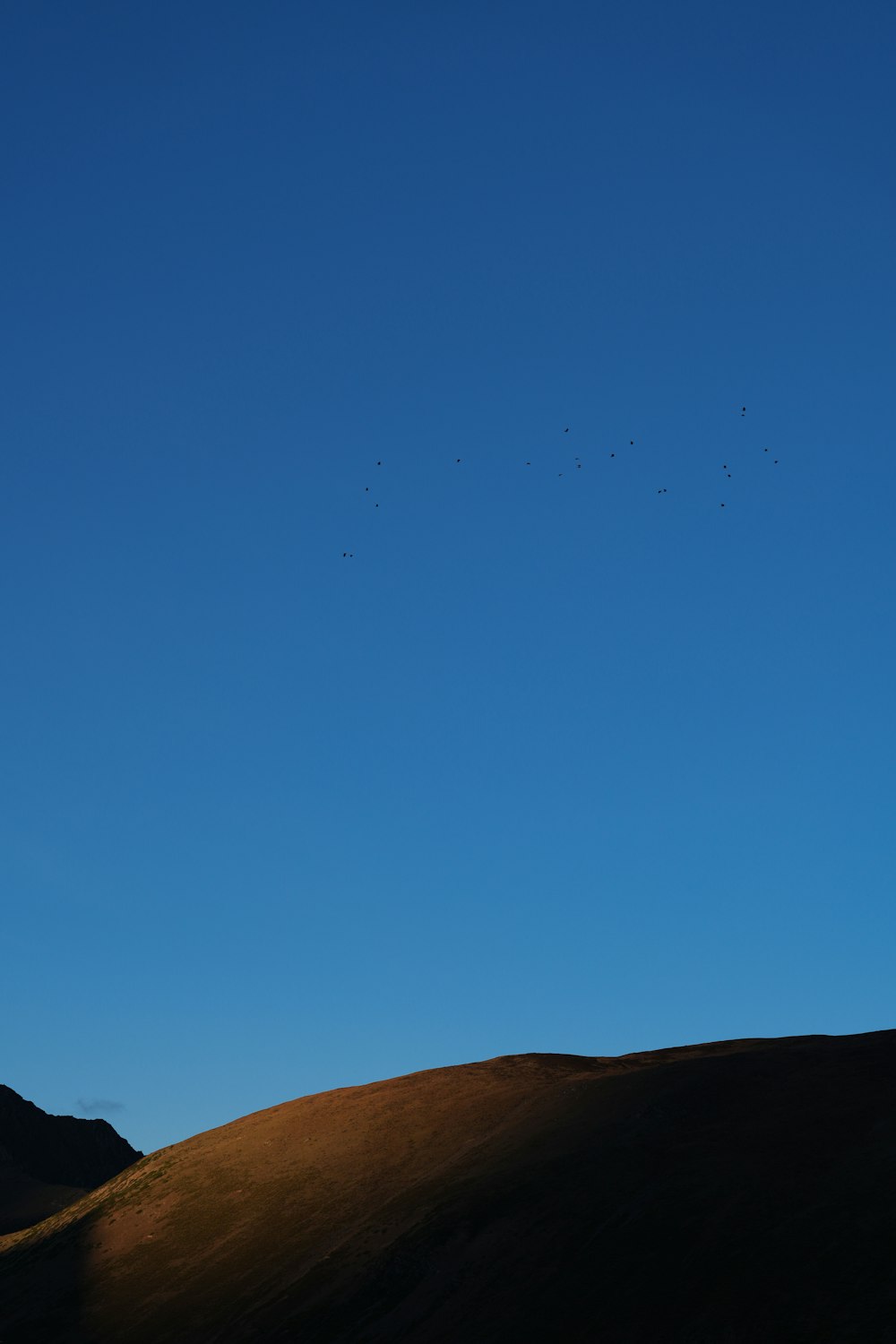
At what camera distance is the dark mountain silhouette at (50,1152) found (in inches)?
4306

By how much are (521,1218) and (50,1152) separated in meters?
101

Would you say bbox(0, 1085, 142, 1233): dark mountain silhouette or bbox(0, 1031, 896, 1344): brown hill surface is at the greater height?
bbox(0, 1085, 142, 1233): dark mountain silhouette

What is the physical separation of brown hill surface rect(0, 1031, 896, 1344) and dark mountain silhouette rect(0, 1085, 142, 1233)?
54954 mm

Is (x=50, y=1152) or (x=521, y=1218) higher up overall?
(x=50, y=1152)

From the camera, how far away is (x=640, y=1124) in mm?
42031

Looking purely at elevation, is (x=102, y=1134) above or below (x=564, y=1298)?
above

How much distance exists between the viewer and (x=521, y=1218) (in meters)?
36.7

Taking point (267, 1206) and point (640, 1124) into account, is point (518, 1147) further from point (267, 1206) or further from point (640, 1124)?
point (267, 1206)

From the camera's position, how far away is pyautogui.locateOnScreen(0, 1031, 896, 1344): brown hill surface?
28.7 metres

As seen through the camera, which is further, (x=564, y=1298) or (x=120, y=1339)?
(x=120, y=1339)

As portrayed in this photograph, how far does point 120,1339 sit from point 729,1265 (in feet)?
76.5

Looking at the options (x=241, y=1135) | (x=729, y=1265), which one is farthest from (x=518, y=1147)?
(x=241, y=1135)

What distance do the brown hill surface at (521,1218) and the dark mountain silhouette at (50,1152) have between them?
55.0 meters

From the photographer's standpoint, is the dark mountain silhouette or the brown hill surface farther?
the dark mountain silhouette
